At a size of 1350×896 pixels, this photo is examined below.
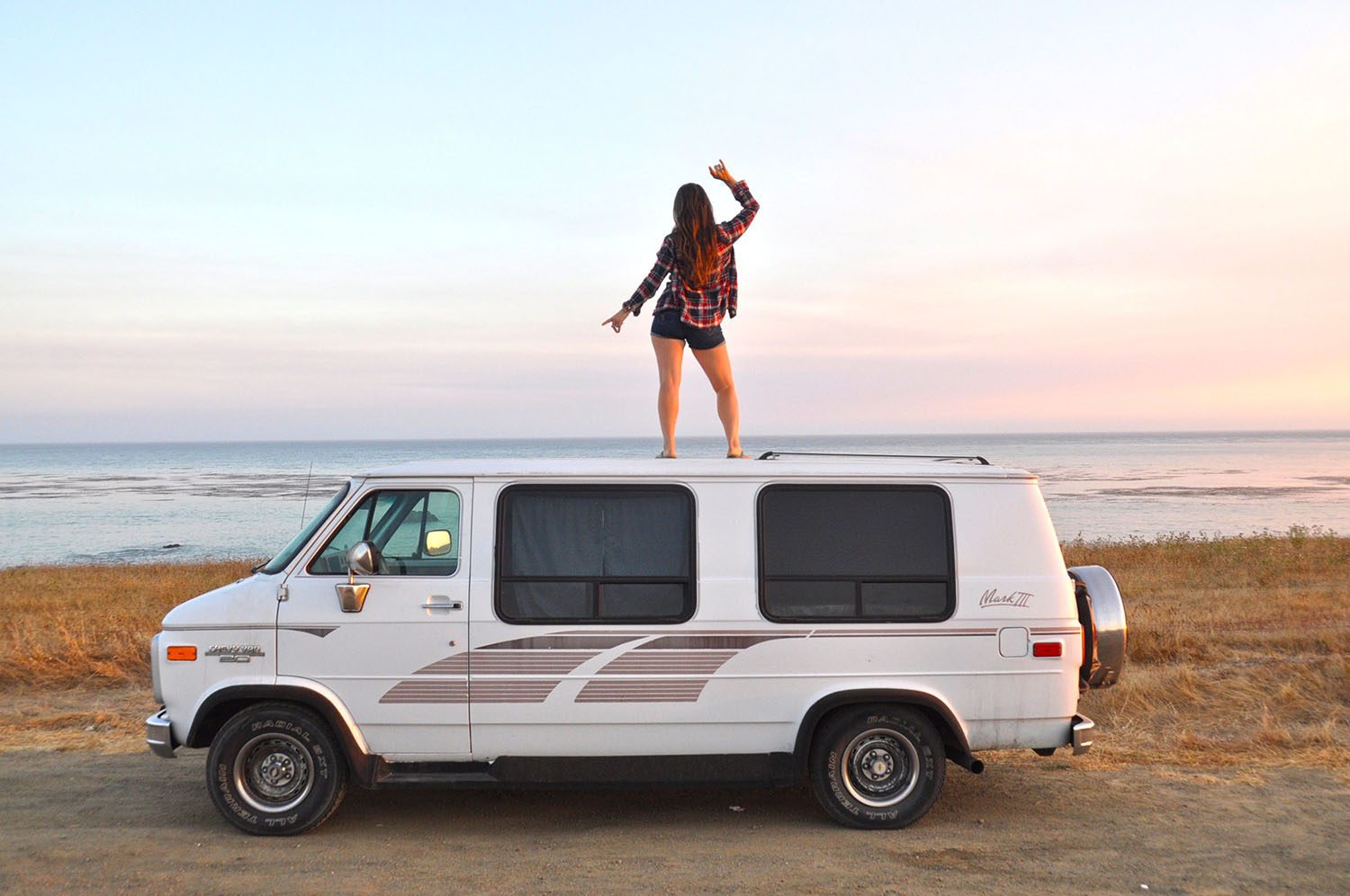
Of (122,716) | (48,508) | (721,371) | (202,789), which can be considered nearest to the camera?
(202,789)

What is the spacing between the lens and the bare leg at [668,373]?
26.3 ft

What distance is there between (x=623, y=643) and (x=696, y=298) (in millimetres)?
2805

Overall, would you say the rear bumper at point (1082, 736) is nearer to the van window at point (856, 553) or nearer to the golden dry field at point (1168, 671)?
the van window at point (856, 553)

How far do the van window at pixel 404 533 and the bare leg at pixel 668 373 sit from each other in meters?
2.13

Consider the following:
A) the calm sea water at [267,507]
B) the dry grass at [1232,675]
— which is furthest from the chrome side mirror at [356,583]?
the calm sea water at [267,507]

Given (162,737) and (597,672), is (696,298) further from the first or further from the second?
(162,737)

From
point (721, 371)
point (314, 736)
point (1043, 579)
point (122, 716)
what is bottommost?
point (122, 716)

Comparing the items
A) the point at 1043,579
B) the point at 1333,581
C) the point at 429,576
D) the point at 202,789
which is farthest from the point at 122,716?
the point at 1333,581

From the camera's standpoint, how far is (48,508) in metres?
50.2

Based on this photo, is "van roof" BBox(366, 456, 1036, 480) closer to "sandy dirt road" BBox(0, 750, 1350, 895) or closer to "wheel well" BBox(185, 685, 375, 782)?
"wheel well" BBox(185, 685, 375, 782)

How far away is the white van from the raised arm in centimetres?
218

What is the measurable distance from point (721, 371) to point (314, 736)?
3.69 meters

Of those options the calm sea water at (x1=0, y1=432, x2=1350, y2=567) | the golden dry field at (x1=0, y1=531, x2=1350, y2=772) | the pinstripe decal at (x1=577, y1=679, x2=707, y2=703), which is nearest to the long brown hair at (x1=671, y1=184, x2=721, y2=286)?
the pinstripe decal at (x1=577, y1=679, x2=707, y2=703)

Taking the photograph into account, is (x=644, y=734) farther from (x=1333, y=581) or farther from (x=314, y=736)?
(x=1333, y=581)
